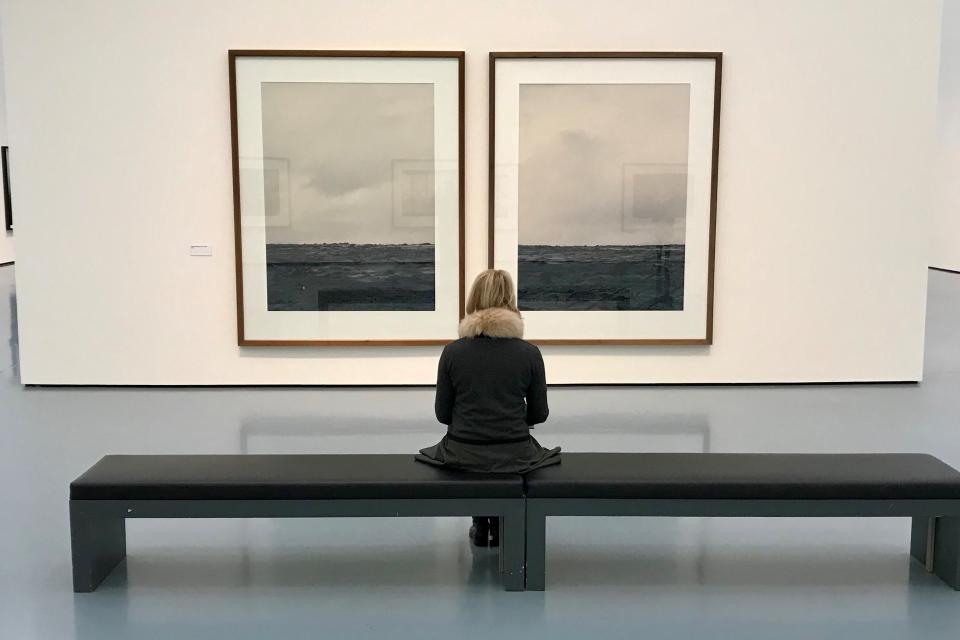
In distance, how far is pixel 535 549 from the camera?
4594mm

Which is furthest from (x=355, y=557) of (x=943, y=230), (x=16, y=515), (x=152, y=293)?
(x=943, y=230)

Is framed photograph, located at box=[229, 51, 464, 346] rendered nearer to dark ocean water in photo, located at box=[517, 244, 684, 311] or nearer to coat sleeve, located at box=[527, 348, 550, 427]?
dark ocean water in photo, located at box=[517, 244, 684, 311]

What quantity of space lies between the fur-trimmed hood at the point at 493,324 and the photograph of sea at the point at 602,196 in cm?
457

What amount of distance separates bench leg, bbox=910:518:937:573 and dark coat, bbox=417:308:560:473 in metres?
1.94

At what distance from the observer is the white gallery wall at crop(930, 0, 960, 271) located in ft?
64.6

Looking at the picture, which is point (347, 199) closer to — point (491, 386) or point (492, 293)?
point (492, 293)

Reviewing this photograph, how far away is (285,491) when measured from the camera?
14.9 feet

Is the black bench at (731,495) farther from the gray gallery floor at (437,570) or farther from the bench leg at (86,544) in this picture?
the bench leg at (86,544)

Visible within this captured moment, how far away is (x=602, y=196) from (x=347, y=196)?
243 centimetres

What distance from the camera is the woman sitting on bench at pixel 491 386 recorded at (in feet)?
15.4

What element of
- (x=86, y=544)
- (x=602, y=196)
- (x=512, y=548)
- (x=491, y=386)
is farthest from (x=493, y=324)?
(x=602, y=196)

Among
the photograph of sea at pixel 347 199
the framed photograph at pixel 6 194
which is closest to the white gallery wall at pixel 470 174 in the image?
the photograph of sea at pixel 347 199

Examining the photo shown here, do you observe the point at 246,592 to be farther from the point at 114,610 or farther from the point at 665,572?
the point at 665,572

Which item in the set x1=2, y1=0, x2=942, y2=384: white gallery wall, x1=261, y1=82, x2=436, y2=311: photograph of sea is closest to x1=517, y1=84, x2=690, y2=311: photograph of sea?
x1=2, y1=0, x2=942, y2=384: white gallery wall
